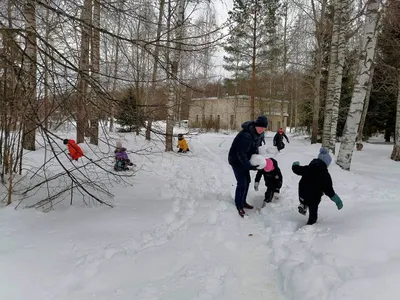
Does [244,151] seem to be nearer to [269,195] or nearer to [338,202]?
[269,195]

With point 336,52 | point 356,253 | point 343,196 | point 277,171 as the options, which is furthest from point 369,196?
point 336,52

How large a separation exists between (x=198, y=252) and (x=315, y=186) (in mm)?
2021

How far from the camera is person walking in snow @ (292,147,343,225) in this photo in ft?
14.6

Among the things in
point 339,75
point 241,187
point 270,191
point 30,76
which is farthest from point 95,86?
point 339,75

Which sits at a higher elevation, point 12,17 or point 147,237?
point 12,17

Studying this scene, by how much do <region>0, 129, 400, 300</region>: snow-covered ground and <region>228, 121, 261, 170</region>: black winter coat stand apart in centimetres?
85

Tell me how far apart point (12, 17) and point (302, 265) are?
15.8 ft

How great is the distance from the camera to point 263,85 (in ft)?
91.9

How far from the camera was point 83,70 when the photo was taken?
390 cm

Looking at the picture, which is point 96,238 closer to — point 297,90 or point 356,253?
point 356,253

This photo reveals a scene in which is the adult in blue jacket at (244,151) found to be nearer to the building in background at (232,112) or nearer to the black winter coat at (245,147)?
the black winter coat at (245,147)

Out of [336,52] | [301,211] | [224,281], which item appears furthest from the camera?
[336,52]

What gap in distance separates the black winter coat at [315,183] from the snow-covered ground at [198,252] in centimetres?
39

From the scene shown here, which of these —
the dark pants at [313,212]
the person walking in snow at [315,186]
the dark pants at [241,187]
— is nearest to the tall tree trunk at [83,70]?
the dark pants at [241,187]
